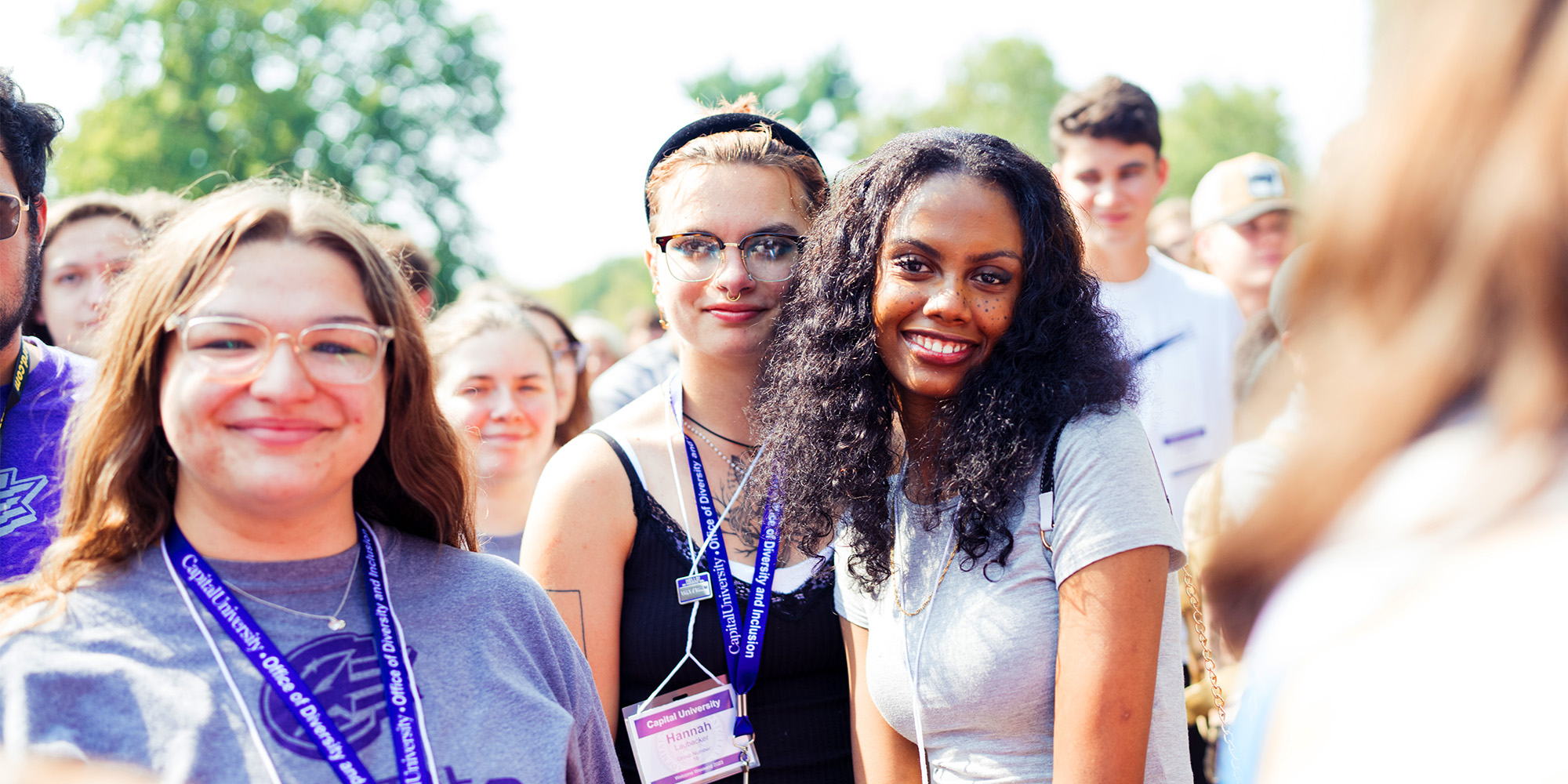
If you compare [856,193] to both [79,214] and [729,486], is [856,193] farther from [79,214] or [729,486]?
[79,214]

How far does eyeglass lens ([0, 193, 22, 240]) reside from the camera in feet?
8.45

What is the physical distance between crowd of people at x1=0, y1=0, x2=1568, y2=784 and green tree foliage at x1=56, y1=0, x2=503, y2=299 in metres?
24.2

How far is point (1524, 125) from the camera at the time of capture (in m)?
0.91

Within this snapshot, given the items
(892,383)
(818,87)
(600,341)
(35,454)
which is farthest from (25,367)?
(818,87)

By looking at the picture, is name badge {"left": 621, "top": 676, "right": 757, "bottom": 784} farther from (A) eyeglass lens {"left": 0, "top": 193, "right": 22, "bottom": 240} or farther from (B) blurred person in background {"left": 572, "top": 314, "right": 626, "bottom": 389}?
(B) blurred person in background {"left": 572, "top": 314, "right": 626, "bottom": 389}

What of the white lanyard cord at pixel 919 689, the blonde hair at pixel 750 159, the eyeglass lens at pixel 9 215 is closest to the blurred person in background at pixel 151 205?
the eyeglass lens at pixel 9 215

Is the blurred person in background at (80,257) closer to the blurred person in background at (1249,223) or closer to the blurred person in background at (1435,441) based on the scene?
the blurred person in background at (1435,441)

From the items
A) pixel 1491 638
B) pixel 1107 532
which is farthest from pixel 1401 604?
pixel 1107 532

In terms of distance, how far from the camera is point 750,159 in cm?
283

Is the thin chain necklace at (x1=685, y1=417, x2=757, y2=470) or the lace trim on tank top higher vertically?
the thin chain necklace at (x1=685, y1=417, x2=757, y2=470)

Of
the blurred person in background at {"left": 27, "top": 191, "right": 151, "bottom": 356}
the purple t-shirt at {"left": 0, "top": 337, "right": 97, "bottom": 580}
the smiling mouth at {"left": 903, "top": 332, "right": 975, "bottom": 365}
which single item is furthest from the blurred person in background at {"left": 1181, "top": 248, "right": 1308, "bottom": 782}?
the blurred person in background at {"left": 27, "top": 191, "right": 151, "bottom": 356}

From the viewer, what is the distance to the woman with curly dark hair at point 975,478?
6.65ft

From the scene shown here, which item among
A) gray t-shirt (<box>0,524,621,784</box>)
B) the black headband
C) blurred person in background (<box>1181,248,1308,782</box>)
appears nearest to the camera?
gray t-shirt (<box>0,524,621,784</box>)

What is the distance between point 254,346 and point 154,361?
0.19m
